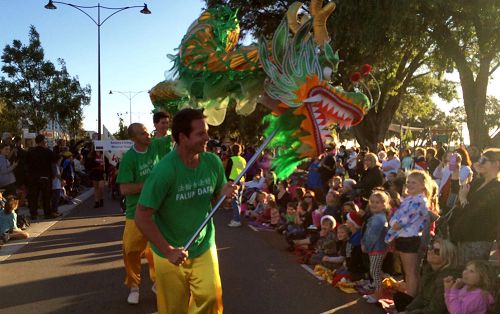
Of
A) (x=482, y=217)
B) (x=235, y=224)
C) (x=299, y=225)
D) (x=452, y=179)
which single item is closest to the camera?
(x=482, y=217)

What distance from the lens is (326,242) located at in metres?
7.31

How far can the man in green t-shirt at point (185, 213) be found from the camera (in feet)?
10.7

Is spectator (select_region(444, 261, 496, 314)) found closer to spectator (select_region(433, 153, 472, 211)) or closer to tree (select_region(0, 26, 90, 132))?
spectator (select_region(433, 153, 472, 211))

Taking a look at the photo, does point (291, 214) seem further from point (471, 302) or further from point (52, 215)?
point (52, 215)

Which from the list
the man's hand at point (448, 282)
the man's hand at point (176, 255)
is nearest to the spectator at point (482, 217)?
the man's hand at point (448, 282)

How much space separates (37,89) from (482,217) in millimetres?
28864

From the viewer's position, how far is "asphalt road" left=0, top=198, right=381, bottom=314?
5492mm

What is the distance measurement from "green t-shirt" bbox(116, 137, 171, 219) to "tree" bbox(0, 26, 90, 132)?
25832mm

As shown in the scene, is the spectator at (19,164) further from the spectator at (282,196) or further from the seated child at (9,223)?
the spectator at (282,196)

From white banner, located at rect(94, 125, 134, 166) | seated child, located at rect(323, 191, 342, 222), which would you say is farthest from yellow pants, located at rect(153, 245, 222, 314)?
white banner, located at rect(94, 125, 134, 166)

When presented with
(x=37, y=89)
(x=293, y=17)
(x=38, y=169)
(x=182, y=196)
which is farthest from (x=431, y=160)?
(x=37, y=89)

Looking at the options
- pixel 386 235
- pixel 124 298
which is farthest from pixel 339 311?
pixel 124 298

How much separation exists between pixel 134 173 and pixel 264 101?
5.74 ft

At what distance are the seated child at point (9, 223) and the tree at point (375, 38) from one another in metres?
6.21
